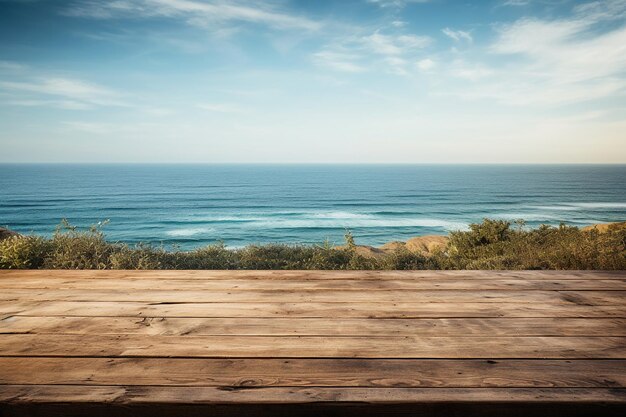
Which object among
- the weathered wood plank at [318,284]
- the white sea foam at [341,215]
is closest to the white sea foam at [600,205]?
the white sea foam at [341,215]

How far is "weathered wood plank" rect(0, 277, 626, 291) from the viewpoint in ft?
7.63

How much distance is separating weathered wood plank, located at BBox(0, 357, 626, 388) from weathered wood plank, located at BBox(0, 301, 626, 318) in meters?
0.50

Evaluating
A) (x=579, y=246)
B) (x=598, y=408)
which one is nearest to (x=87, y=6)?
(x=598, y=408)

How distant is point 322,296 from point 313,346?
69 centimetres

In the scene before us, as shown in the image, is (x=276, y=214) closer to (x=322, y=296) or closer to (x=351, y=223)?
(x=351, y=223)

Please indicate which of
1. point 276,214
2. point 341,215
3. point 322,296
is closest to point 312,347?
point 322,296

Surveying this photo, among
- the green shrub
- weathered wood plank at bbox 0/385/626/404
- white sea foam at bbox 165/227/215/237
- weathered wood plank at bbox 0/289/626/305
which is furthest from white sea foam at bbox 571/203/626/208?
the green shrub

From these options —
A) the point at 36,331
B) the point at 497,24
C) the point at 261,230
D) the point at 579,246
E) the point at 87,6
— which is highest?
the point at 497,24

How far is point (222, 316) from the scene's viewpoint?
5.97ft

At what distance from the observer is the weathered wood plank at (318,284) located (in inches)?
91.6

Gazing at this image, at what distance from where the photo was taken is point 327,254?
793cm

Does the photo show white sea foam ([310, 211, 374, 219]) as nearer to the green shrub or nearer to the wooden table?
the green shrub

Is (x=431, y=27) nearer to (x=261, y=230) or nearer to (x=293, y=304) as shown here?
(x=293, y=304)

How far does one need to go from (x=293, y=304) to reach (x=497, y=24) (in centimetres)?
1057
